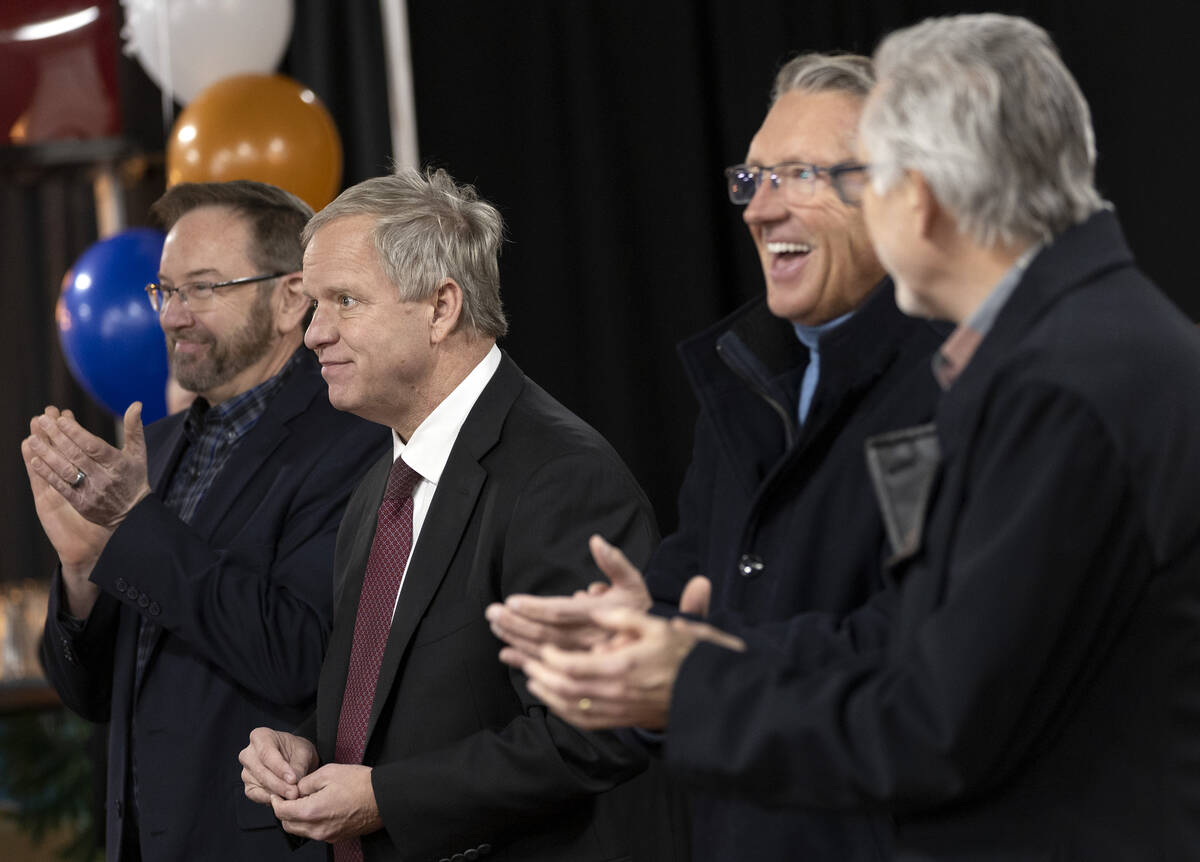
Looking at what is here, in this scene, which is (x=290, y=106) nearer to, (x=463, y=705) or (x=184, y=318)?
(x=184, y=318)

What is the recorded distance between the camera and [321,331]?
2109 millimetres

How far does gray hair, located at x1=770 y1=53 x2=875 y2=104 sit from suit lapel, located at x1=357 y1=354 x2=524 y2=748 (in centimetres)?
63

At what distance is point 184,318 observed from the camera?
2.60 meters

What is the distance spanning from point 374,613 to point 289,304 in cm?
84

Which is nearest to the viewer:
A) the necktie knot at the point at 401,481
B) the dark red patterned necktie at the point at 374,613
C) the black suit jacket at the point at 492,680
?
the black suit jacket at the point at 492,680

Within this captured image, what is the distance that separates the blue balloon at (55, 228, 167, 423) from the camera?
12.1 ft

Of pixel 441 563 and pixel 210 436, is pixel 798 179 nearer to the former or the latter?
pixel 441 563

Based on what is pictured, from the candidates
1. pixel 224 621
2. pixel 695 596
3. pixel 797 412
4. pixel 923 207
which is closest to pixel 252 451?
pixel 224 621

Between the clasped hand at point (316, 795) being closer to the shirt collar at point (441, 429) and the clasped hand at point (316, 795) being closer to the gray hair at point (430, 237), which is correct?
the shirt collar at point (441, 429)

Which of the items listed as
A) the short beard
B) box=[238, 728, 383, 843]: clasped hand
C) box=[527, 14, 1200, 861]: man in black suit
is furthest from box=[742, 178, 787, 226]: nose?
the short beard

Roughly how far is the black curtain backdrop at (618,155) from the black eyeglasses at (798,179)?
2.60 metres

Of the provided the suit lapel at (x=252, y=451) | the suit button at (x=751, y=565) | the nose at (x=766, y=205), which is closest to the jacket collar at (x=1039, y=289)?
the suit button at (x=751, y=565)

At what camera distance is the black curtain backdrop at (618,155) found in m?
4.23

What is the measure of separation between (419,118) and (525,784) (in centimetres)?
308
